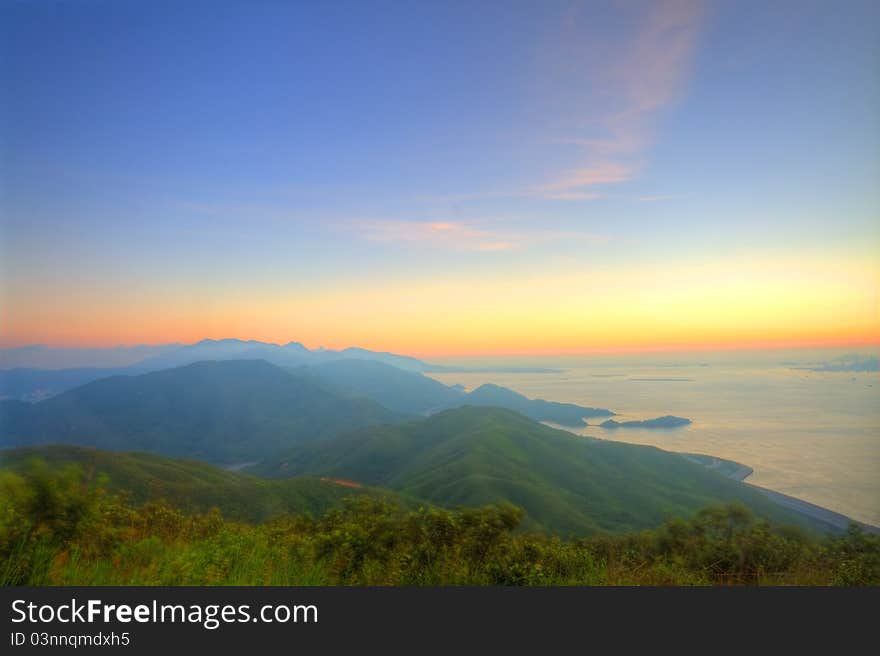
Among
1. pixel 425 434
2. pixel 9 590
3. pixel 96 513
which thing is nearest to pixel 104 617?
pixel 9 590

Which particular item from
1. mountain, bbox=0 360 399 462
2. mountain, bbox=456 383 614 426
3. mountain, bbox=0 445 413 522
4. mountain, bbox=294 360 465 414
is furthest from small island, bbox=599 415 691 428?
mountain, bbox=0 360 399 462

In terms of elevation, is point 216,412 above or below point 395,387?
below

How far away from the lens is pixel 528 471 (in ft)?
→ 190

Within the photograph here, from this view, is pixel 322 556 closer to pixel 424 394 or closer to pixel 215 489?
pixel 215 489

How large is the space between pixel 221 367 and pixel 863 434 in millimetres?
164995

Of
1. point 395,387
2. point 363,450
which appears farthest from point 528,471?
point 395,387

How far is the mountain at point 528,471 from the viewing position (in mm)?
45250

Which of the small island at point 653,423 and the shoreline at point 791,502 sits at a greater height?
the small island at point 653,423

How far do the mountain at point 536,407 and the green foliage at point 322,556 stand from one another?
6137 centimetres

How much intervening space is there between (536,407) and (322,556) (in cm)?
8410

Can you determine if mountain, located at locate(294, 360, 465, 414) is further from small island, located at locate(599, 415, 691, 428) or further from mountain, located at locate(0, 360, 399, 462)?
small island, located at locate(599, 415, 691, 428)

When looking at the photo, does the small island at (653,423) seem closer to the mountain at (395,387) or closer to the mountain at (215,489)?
the mountain at (215,489)

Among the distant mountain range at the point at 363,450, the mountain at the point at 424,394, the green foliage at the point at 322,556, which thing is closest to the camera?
the green foliage at the point at 322,556

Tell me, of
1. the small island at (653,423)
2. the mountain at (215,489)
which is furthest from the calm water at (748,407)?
the mountain at (215,489)
